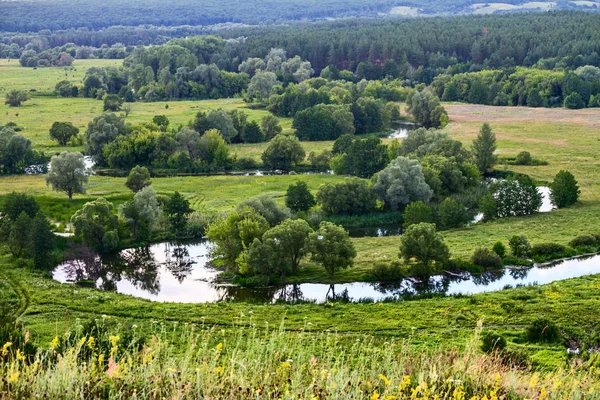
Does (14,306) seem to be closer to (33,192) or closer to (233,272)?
(233,272)

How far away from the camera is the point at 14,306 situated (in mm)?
35688

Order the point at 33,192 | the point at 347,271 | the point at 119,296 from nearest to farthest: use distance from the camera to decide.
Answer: the point at 119,296 → the point at 347,271 → the point at 33,192

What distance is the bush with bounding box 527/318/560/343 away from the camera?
2998 centimetres

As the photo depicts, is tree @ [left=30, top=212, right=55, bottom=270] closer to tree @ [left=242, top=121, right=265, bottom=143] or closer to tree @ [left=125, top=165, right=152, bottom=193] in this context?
tree @ [left=125, top=165, right=152, bottom=193]

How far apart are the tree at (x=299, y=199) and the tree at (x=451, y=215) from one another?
30.6ft

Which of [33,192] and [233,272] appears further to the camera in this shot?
[33,192]

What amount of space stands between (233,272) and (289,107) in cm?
6268

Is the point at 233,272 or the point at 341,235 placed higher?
the point at 341,235

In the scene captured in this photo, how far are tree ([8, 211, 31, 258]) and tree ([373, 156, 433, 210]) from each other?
79.6ft

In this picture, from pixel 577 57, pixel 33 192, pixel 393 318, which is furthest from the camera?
pixel 577 57

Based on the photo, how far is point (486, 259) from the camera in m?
42.2

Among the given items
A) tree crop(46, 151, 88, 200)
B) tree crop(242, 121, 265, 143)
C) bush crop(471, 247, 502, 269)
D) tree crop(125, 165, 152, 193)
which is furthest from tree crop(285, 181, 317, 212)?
tree crop(242, 121, 265, 143)

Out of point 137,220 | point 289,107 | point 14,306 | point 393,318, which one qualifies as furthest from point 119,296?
point 289,107

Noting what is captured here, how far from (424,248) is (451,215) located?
1075 centimetres
